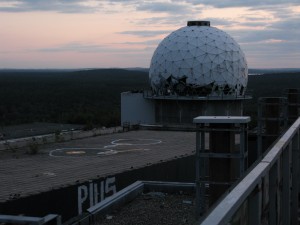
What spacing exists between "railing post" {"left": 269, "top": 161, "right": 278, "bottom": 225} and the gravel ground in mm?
5798

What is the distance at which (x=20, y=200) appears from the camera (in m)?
10.7

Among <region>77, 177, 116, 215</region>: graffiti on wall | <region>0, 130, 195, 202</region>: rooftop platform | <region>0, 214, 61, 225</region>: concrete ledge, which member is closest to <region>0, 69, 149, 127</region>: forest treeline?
<region>0, 130, 195, 202</region>: rooftop platform

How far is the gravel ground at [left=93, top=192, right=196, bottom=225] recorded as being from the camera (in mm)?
10327

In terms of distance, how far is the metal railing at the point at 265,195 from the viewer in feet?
8.41

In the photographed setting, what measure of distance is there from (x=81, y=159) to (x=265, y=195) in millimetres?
13615

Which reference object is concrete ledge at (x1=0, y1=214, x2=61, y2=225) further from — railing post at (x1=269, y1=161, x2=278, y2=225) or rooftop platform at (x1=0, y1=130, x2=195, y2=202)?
rooftop platform at (x1=0, y1=130, x2=195, y2=202)

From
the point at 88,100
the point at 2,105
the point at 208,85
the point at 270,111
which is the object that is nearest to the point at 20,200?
the point at 270,111

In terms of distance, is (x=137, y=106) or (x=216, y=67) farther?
(x=137, y=106)

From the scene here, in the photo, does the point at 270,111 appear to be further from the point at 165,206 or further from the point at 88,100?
the point at 88,100

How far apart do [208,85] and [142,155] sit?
1458 cm

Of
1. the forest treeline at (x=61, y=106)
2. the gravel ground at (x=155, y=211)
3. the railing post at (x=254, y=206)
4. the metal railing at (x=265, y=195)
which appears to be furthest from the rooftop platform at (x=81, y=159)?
the forest treeline at (x=61, y=106)

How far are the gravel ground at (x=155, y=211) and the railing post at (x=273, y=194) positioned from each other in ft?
19.0

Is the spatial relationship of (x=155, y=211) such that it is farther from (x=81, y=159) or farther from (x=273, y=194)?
(x=273, y=194)

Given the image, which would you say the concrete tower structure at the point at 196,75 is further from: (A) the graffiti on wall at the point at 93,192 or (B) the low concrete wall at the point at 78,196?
(A) the graffiti on wall at the point at 93,192
